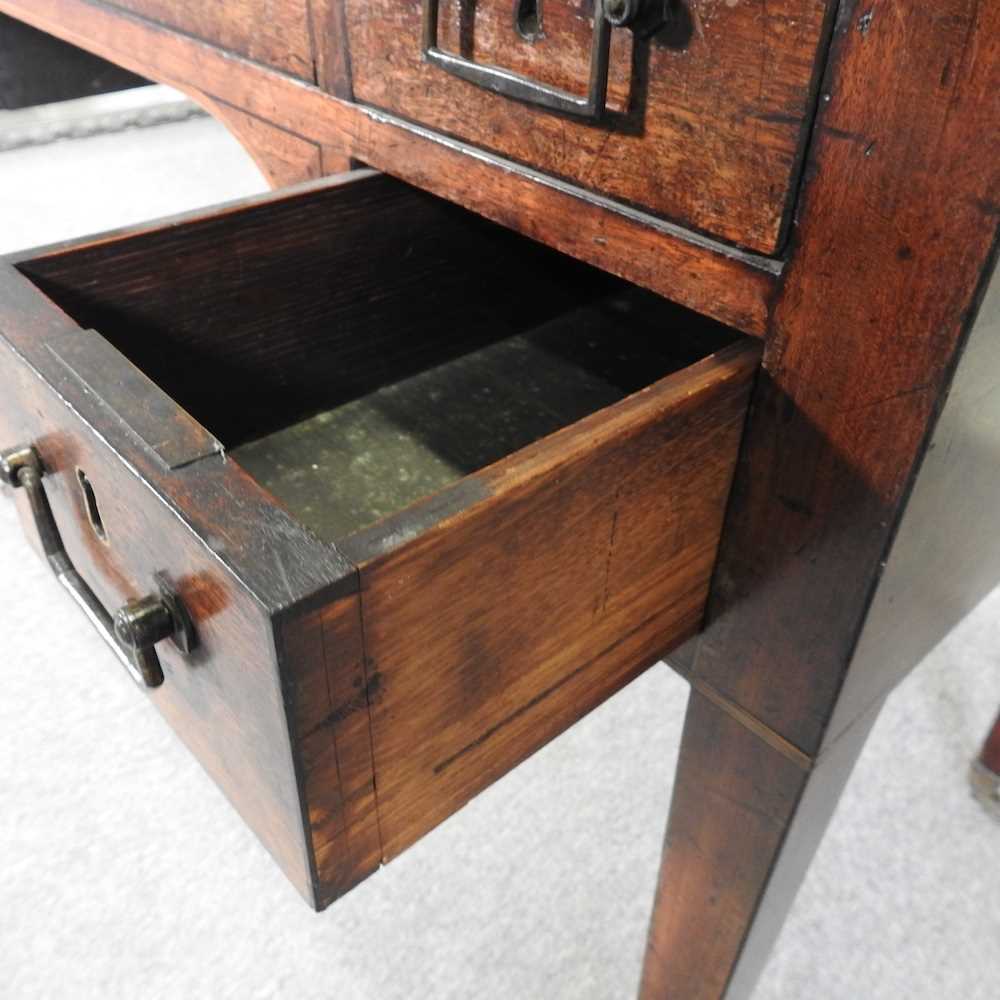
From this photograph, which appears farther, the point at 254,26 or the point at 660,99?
the point at 254,26

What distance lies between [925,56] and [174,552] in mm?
289

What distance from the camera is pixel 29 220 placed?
1878 millimetres

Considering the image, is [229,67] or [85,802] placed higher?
[229,67]

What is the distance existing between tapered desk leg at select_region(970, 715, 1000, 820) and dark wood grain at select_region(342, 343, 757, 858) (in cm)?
62

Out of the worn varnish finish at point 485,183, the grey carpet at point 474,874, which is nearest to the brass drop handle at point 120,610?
the worn varnish finish at point 485,183

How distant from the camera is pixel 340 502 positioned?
591mm

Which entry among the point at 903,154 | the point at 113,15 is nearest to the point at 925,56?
the point at 903,154

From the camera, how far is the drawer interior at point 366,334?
1.78 ft

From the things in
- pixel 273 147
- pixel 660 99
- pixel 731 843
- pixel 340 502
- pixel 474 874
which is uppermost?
pixel 660 99

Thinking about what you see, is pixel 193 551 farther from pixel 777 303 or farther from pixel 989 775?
pixel 989 775

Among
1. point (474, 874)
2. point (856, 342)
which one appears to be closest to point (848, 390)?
point (856, 342)

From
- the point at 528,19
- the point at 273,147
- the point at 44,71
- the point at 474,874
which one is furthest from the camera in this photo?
the point at 44,71

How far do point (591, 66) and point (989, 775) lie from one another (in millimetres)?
841

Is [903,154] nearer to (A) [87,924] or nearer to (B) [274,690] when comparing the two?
(B) [274,690]
